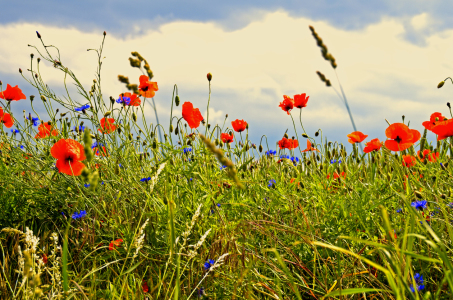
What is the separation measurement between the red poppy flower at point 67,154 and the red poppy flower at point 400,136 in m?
1.74

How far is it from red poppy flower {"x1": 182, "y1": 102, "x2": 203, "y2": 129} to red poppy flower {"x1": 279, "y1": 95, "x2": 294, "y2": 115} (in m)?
1.01

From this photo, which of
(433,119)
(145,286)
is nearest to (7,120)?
(145,286)

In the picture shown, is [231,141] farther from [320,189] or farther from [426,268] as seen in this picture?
[426,268]

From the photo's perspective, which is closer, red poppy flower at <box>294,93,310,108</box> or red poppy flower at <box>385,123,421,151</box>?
red poppy flower at <box>385,123,421,151</box>

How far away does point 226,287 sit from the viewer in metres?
1.55

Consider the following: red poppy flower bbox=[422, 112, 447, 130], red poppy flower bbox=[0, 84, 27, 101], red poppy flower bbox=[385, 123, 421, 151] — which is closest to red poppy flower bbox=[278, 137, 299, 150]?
red poppy flower bbox=[422, 112, 447, 130]

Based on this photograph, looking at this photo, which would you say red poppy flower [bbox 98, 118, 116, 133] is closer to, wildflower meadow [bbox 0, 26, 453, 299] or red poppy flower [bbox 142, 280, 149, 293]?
wildflower meadow [bbox 0, 26, 453, 299]

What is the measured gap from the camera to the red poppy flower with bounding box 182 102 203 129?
2.22 meters

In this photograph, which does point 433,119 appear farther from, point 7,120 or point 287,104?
point 7,120

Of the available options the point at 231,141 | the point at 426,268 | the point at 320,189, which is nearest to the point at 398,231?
the point at 426,268

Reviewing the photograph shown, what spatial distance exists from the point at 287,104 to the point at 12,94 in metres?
2.29

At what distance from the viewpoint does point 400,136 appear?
7.14 ft

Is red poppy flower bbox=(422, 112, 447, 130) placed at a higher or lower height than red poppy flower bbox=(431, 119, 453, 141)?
higher

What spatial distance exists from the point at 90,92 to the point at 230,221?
1.44m
